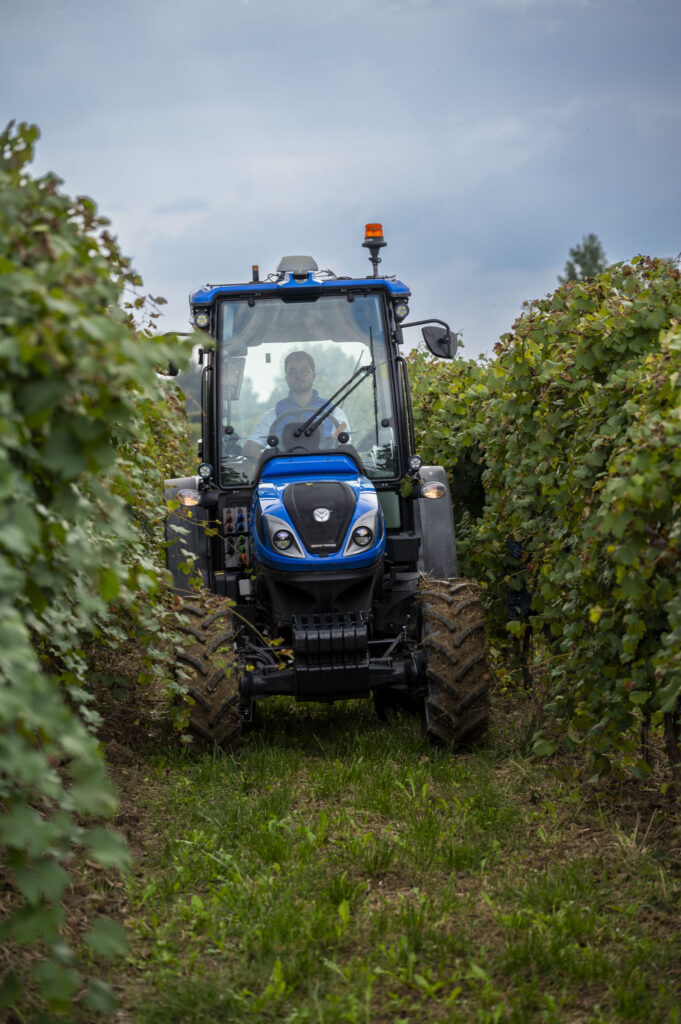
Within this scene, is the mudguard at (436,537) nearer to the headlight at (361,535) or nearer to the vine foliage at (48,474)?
the headlight at (361,535)

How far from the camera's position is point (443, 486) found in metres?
6.34

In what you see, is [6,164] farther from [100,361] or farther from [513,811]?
[513,811]

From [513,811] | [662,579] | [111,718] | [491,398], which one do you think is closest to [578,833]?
[513,811]

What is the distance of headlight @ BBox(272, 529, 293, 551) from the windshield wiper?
77 centimetres

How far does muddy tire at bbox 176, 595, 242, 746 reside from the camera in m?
4.86

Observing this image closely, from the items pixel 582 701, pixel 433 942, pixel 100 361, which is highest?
pixel 100 361

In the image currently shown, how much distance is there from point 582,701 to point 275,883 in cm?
149

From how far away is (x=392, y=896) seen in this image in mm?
3600

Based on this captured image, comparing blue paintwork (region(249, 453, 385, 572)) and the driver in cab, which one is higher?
the driver in cab

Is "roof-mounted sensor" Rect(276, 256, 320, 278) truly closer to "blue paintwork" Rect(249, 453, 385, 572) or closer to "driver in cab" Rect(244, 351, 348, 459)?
"driver in cab" Rect(244, 351, 348, 459)

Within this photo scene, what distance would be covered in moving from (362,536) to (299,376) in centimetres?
112

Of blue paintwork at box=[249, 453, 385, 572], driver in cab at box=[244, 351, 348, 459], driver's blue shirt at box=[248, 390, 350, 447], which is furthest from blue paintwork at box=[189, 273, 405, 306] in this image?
blue paintwork at box=[249, 453, 385, 572]

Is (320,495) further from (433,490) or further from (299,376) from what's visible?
(433,490)

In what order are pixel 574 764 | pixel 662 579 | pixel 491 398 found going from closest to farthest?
pixel 662 579 < pixel 574 764 < pixel 491 398
